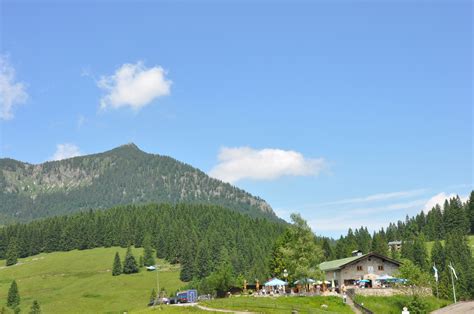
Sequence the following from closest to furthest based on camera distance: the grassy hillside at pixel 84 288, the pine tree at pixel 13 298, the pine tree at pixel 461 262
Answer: the pine tree at pixel 461 262
the grassy hillside at pixel 84 288
the pine tree at pixel 13 298

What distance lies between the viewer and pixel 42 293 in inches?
6496

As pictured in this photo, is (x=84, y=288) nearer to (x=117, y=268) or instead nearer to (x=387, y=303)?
(x=117, y=268)

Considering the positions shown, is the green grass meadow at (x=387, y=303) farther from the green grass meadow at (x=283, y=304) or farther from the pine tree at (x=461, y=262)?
the pine tree at (x=461, y=262)

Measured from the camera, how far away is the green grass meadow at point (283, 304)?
6762cm

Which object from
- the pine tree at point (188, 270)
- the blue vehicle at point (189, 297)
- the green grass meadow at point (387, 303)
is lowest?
the green grass meadow at point (387, 303)

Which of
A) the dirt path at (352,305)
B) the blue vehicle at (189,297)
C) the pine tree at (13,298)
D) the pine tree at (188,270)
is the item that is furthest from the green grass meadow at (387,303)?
the pine tree at (13,298)

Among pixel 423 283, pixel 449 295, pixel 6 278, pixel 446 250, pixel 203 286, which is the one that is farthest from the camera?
pixel 6 278

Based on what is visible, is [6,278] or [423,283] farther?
[6,278]

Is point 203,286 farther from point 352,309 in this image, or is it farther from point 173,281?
point 352,309

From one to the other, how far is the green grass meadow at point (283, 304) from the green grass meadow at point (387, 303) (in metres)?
5.24

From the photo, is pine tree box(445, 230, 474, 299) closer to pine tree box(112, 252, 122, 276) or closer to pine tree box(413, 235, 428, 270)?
pine tree box(413, 235, 428, 270)

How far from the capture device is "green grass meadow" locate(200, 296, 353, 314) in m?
67.6

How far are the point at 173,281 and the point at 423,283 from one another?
346 ft

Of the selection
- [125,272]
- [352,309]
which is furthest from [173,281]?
[352,309]
